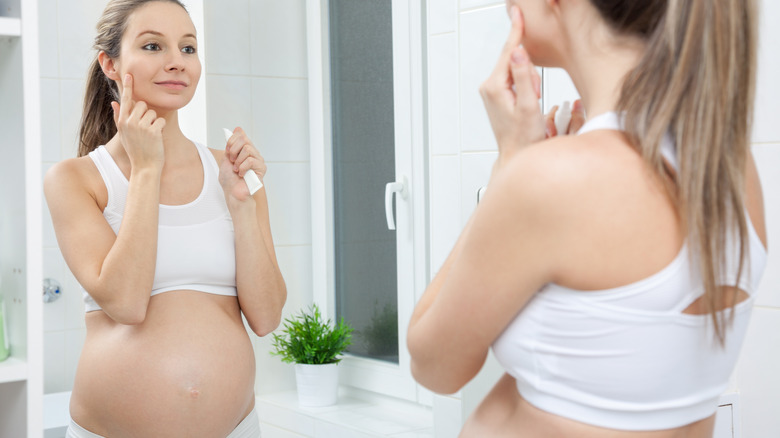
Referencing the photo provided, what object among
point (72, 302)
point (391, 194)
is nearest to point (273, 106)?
point (391, 194)

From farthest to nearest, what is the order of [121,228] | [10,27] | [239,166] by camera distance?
[239,166]
[121,228]
[10,27]

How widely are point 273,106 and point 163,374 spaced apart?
47.1 inches

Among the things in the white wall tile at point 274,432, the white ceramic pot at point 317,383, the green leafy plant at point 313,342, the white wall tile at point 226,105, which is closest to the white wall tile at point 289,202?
the white wall tile at point 226,105

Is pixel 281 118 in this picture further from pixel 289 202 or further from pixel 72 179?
pixel 72 179

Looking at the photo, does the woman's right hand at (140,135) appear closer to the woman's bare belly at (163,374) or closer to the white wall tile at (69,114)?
the woman's bare belly at (163,374)

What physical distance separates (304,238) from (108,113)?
972 mm

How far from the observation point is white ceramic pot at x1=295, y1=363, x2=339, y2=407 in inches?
78.5

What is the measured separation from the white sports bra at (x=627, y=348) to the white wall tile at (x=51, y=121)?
1721 millimetres

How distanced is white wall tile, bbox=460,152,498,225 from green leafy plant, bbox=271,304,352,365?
0.69 metres

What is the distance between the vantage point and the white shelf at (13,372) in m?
0.85

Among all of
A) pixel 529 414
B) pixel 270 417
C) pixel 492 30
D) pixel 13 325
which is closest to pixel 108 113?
pixel 13 325

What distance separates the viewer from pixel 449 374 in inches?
24.0

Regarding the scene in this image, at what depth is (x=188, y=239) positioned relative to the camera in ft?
3.68

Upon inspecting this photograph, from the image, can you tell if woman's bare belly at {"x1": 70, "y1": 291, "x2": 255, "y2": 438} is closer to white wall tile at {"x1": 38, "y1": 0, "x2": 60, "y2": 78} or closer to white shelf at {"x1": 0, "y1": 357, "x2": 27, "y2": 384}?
white shelf at {"x1": 0, "y1": 357, "x2": 27, "y2": 384}
